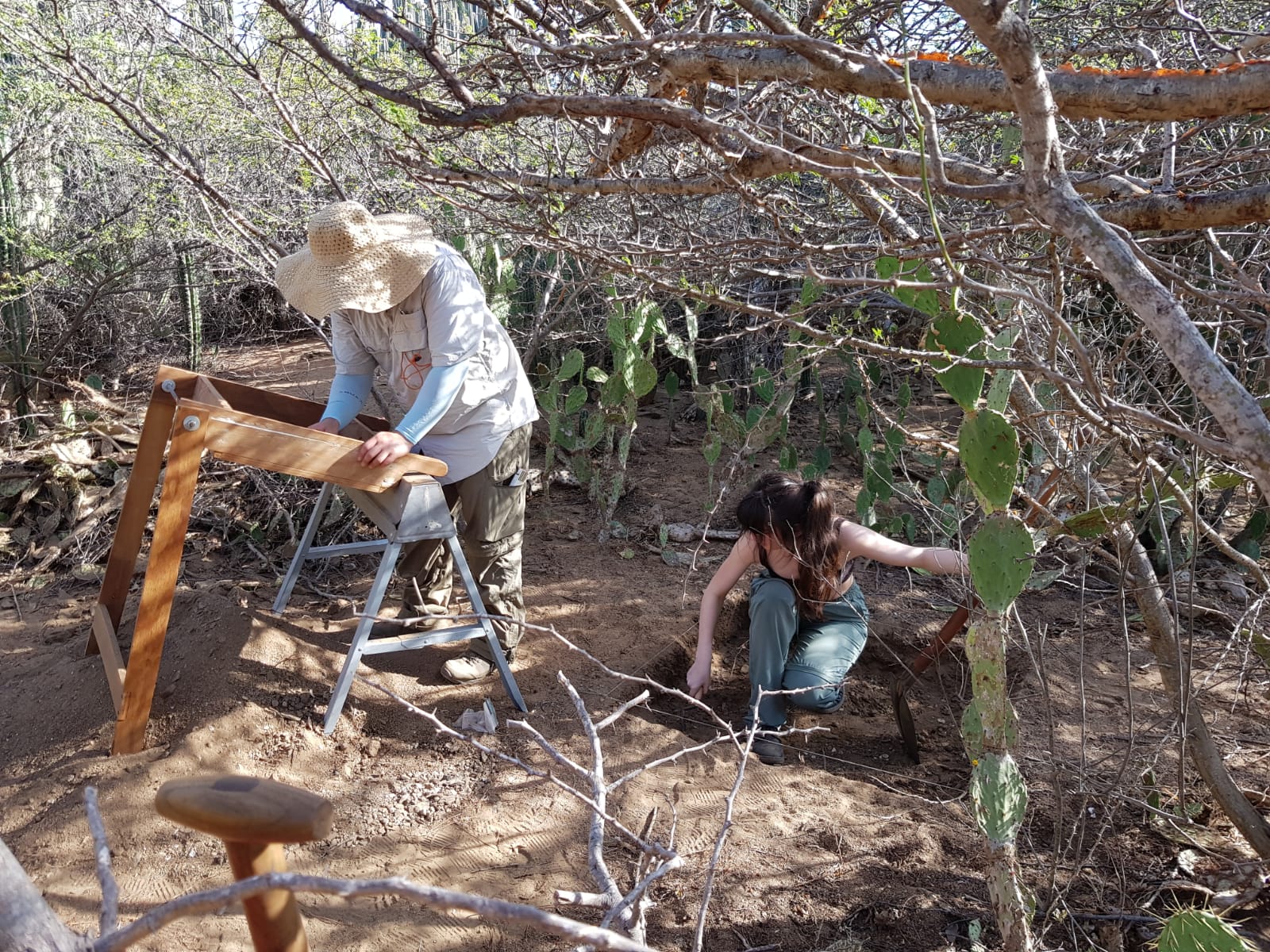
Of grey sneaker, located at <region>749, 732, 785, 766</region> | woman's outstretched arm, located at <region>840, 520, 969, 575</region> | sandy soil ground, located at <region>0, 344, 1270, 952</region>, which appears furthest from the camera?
grey sneaker, located at <region>749, 732, 785, 766</region>

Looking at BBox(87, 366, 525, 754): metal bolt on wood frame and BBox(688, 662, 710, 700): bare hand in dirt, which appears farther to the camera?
BBox(688, 662, 710, 700): bare hand in dirt

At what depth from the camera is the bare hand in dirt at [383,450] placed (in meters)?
2.86

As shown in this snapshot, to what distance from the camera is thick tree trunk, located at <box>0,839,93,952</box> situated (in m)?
0.75

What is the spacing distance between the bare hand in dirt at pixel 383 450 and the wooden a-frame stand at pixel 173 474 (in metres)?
0.03

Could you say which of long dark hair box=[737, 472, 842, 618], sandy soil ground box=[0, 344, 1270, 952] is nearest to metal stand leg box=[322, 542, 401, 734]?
sandy soil ground box=[0, 344, 1270, 952]

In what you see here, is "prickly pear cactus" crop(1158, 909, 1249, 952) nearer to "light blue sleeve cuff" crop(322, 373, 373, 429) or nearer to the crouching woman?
the crouching woman

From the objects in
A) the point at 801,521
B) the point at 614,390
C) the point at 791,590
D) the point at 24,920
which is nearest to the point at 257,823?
the point at 24,920

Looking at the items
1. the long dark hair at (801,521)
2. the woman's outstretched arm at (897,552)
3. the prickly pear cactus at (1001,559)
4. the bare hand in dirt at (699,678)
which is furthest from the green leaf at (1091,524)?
the bare hand in dirt at (699,678)

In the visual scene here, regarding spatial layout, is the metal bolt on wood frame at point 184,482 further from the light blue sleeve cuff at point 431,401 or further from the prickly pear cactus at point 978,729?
the prickly pear cactus at point 978,729

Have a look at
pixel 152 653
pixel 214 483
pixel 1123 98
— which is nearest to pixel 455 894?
pixel 1123 98

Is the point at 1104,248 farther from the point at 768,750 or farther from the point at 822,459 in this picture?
the point at 822,459

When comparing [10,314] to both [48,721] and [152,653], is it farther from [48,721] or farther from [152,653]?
[152,653]

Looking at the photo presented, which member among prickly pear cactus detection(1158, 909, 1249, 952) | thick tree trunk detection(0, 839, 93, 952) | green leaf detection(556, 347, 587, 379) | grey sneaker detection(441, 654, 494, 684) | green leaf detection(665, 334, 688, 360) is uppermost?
green leaf detection(665, 334, 688, 360)

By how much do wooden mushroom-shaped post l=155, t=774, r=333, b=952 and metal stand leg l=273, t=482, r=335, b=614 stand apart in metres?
2.71
